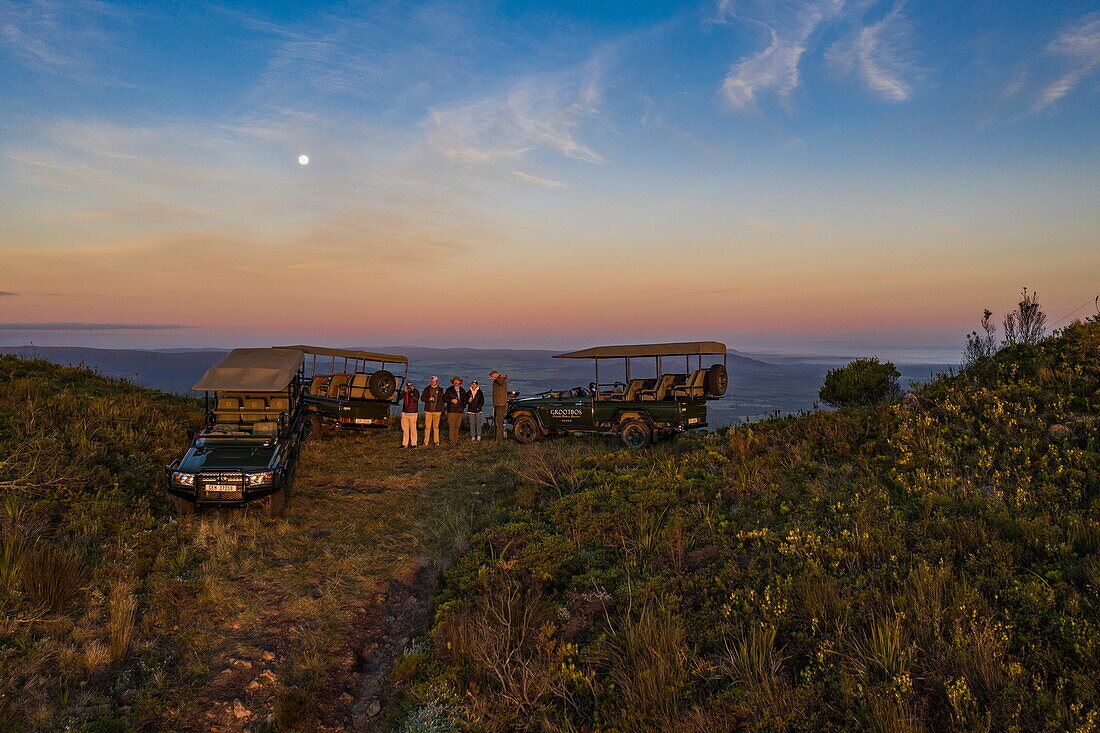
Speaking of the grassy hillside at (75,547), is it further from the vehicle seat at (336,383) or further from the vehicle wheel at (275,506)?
the vehicle seat at (336,383)

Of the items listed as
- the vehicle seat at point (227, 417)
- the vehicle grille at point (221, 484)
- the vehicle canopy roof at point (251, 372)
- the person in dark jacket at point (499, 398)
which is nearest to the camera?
the vehicle grille at point (221, 484)

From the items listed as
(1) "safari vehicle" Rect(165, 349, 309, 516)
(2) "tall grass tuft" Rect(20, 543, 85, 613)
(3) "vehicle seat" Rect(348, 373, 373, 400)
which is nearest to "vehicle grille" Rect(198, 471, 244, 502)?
(1) "safari vehicle" Rect(165, 349, 309, 516)

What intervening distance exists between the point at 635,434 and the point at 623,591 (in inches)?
366

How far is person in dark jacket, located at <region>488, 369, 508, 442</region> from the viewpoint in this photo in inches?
681

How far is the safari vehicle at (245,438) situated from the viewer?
28.2 ft

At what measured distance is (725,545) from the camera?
6.49 meters

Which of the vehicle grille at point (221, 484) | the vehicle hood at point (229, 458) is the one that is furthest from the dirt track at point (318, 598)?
the vehicle hood at point (229, 458)

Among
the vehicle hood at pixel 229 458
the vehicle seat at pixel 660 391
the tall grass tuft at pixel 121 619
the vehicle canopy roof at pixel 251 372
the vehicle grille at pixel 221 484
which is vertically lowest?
the tall grass tuft at pixel 121 619

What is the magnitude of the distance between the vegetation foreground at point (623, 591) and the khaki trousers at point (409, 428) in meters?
5.94

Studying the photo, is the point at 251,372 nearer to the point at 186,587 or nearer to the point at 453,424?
the point at 186,587

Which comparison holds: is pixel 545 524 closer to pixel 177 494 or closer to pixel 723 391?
pixel 177 494

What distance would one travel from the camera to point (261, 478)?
8.86 metres

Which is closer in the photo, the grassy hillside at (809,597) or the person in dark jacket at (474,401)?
the grassy hillside at (809,597)

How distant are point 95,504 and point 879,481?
1185cm
